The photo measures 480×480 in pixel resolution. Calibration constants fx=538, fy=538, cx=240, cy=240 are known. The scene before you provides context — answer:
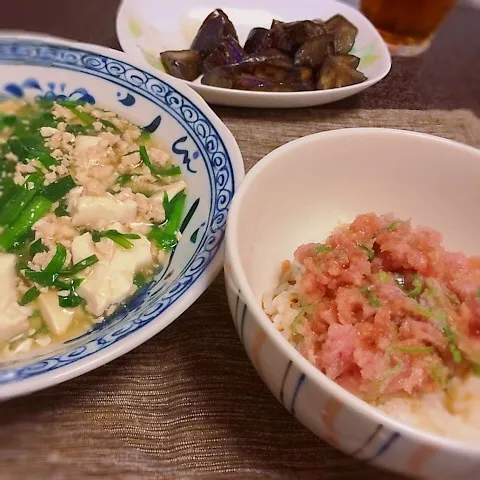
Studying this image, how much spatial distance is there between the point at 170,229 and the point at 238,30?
114cm

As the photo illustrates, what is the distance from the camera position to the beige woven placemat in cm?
81

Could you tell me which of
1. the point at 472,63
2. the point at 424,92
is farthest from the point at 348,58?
the point at 472,63

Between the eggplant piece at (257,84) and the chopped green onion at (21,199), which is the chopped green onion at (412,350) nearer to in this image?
the chopped green onion at (21,199)

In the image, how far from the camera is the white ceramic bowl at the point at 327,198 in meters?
0.80

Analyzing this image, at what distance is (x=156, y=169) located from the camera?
4.04 ft

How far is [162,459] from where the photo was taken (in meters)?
0.82

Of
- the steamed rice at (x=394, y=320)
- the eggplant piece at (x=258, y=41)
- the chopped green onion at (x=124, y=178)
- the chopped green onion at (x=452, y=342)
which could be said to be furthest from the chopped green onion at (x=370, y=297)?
the eggplant piece at (x=258, y=41)

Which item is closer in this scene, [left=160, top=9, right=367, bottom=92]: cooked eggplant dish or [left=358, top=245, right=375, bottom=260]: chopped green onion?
[left=358, top=245, right=375, bottom=260]: chopped green onion

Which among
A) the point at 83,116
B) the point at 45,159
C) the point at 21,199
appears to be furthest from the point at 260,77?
the point at 21,199

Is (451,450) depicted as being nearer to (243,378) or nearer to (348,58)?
(243,378)

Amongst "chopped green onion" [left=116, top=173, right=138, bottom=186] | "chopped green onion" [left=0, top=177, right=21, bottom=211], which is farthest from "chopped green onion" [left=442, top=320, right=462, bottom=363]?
"chopped green onion" [left=0, top=177, right=21, bottom=211]

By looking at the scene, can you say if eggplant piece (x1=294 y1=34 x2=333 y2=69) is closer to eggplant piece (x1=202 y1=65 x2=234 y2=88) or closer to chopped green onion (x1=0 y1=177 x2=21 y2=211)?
eggplant piece (x1=202 y1=65 x2=234 y2=88)

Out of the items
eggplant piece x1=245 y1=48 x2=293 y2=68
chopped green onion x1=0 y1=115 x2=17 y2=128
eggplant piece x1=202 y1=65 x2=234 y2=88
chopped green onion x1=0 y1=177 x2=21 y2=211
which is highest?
eggplant piece x1=245 y1=48 x2=293 y2=68

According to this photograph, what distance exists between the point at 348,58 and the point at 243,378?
1190mm
